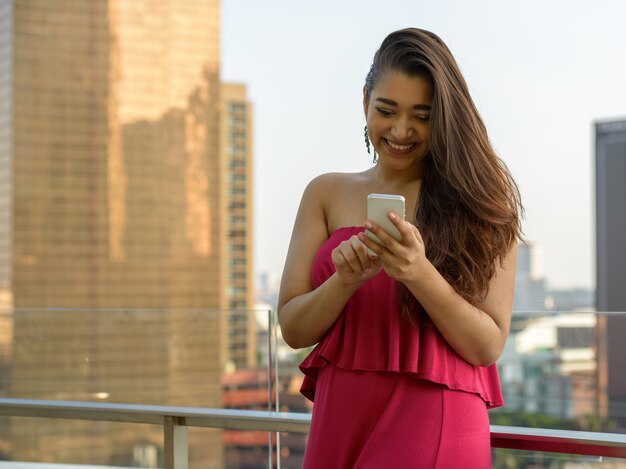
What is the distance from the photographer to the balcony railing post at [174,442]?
86.4 inches

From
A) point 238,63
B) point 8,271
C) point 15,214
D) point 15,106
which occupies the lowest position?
point 8,271

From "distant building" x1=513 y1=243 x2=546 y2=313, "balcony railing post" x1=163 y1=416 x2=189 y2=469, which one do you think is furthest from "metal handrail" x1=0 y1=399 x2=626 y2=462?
"distant building" x1=513 y1=243 x2=546 y2=313

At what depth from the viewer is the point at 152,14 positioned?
58250 mm

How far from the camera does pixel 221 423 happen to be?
6.95 ft

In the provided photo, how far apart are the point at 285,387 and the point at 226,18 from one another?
62.3m

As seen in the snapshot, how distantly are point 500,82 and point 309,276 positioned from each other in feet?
201

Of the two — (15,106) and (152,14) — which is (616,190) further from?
(15,106)

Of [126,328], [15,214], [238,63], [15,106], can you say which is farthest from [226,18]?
[126,328]

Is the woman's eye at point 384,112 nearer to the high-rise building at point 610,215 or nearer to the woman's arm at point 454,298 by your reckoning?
the woman's arm at point 454,298

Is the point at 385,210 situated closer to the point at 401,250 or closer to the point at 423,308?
the point at 401,250

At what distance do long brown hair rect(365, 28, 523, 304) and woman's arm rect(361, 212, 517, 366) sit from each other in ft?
0.08

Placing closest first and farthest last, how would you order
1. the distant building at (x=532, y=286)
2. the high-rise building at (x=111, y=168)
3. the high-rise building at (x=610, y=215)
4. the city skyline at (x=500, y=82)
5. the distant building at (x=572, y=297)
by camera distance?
the high-rise building at (x=610, y=215) → the high-rise building at (x=111, y=168) → the distant building at (x=532, y=286) → the city skyline at (x=500, y=82) → the distant building at (x=572, y=297)

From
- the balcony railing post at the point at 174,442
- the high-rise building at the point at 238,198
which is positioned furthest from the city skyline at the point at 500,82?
the balcony railing post at the point at 174,442

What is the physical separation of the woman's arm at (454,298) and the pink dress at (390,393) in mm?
40
